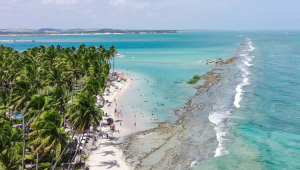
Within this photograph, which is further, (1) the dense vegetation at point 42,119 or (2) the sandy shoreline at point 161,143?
(2) the sandy shoreline at point 161,143

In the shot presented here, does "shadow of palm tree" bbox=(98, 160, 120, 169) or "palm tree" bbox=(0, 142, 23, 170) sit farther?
"shadow of palm tree" bbox=(98, 160, 120, 169)

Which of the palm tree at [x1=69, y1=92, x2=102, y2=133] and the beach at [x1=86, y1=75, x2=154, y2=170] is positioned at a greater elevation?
the palm tree at [x1=69, y1=92, x2=102, y2=133]

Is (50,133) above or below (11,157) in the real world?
above

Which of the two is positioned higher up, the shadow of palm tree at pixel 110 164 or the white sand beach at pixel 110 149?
the white sand beach at pixel 110 149

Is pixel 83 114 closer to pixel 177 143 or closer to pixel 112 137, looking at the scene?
pixel 112 137

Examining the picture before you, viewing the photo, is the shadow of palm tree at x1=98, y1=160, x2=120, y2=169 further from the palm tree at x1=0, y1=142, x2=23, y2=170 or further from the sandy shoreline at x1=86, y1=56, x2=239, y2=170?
the palm tree at x1=0, y1=142, x2=23, y2=170

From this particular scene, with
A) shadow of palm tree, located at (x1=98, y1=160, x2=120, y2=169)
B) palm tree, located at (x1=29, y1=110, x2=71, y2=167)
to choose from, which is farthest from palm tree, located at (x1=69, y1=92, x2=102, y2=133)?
shadow of palm tree, located at (x1=98, y1=160, x2=120, y2=169)

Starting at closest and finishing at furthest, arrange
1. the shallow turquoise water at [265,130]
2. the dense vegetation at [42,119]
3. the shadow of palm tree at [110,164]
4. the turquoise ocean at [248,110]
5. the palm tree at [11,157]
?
the palm tree at [11,157], the dense vegetation at [42,119], the shadow of palm tree at [110,164], the shallow turquoise water at [265,130], the turquoise ocean at [248,110]

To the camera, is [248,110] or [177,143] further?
[248,110]

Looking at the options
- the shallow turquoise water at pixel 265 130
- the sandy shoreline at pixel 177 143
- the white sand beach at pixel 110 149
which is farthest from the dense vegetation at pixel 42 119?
the shallow turquoise water at pixel 265 130

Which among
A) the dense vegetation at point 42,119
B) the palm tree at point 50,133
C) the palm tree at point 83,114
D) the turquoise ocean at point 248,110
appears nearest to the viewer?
the palm tree at point 50,133

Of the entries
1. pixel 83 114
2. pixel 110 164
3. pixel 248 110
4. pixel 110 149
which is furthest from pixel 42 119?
pixel 248 110

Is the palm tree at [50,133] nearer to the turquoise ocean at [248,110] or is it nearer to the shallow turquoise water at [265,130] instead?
the turquoise ocean at [248,110]
